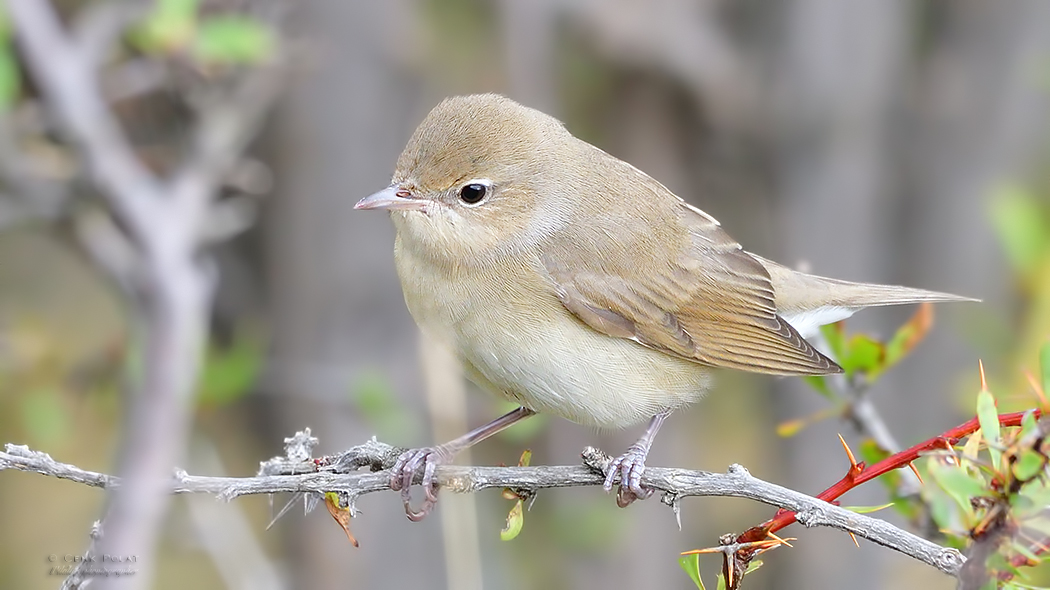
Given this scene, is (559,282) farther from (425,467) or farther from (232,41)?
(232,41)

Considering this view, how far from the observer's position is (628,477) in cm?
329

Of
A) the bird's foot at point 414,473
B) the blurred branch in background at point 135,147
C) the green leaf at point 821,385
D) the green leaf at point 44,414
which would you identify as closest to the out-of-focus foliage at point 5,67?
the blurred branch in background at point 135,147

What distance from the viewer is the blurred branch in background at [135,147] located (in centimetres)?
386

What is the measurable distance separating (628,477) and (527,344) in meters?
0.51

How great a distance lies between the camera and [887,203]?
6.13 metres

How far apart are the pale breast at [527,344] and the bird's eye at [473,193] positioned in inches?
10.3

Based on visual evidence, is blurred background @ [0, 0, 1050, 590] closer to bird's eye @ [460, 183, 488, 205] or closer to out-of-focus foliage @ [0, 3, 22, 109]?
out-of-focus foliage @ [0, 3, 22, 109]

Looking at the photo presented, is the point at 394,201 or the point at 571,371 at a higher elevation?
the point at 394,201

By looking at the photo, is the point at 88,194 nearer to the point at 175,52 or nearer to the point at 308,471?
the point at 175,52

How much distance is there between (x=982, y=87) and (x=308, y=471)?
4635mm

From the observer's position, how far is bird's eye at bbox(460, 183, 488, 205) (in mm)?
3642

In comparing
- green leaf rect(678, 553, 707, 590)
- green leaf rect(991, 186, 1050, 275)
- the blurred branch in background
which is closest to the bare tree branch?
green leaf rect(678, 553, 707, 590)

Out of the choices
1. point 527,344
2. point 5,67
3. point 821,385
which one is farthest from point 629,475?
point 5,67

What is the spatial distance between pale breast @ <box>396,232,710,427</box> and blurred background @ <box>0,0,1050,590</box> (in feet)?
6.17
